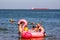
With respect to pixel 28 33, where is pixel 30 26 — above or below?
below

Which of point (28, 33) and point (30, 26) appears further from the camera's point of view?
point (30, 26)

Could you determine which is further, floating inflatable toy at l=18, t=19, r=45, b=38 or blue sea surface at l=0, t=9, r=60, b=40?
blue sea surface at l=0, t=9, r=60, b=40

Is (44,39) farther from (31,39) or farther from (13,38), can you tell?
(13,38)

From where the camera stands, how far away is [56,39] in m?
20.4

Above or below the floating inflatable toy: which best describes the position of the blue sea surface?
below

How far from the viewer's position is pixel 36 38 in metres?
20.8

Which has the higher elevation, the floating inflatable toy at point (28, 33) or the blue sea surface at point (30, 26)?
the floating inflatable toy at point (28, 33)

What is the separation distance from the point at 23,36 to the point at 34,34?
1.05 metres

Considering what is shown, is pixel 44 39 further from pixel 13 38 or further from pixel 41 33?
pixel 13 38

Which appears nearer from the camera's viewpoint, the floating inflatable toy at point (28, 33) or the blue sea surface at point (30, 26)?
the floating inflatable toy at point (28, 33)

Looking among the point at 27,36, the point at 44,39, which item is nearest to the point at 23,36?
the point at 27,36

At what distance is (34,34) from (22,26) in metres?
1.21

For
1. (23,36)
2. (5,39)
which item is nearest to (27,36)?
(23,36)

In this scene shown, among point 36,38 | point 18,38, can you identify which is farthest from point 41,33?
point 18,38
